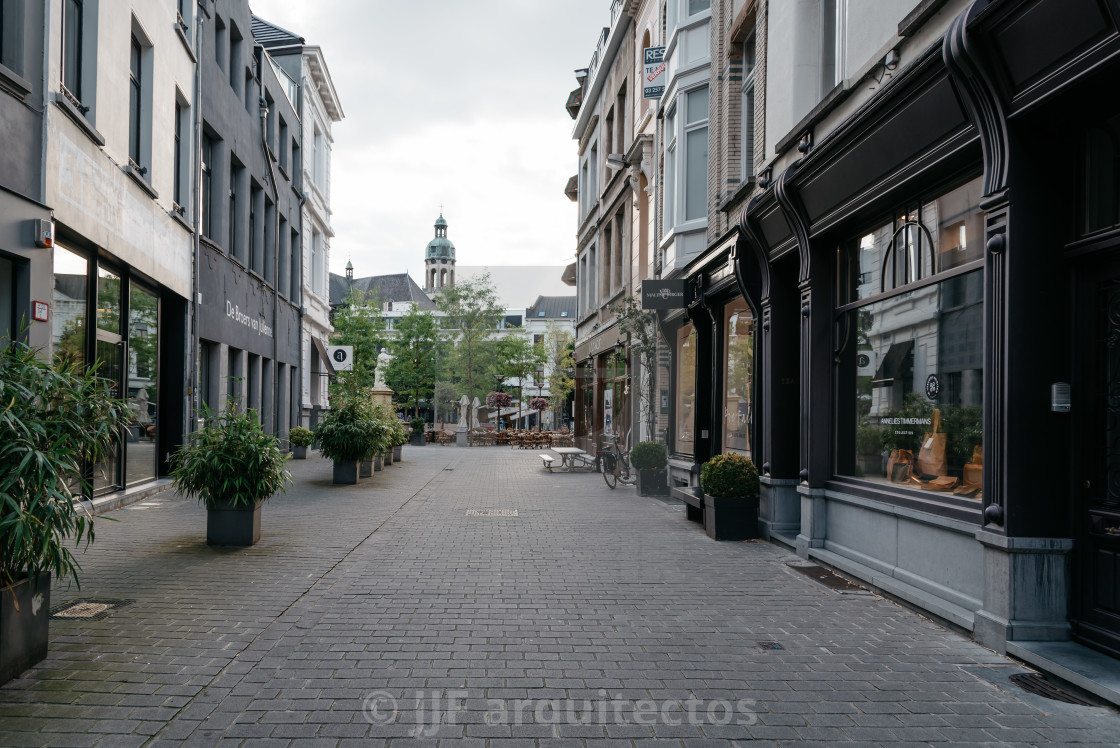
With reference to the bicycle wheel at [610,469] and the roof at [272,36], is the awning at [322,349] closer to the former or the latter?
the roof at [272,36]

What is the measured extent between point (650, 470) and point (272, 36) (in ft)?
75.1

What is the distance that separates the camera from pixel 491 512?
41.2ft

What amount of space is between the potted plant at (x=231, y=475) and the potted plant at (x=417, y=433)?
104 ft

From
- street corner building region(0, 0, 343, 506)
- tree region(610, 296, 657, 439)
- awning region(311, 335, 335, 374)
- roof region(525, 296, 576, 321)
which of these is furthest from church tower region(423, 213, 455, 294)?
tree region(610, 296, 657, 439)

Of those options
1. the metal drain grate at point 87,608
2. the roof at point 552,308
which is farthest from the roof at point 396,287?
the metal drain grate at point 87,608

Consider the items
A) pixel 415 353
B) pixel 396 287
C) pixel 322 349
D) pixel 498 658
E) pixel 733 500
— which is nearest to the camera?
pixel 498 658

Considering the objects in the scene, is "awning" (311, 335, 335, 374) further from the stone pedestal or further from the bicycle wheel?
the stone pedestal

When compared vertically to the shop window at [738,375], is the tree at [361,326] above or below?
above

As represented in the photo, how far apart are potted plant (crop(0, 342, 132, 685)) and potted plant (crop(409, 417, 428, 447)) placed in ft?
117

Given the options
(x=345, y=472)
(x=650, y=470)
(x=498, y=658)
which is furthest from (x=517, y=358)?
(x=498, y=658)

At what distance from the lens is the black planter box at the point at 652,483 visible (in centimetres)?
1539

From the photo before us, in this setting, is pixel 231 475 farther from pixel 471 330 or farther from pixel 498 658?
pixel 471 330

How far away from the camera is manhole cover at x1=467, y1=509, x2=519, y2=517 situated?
40.0ft

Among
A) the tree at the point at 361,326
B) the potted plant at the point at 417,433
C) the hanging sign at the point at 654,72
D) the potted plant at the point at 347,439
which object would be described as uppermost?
the hanging sign at the point at 654,72
